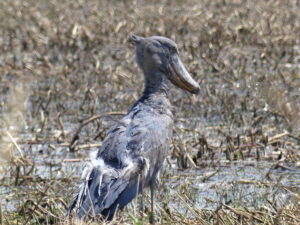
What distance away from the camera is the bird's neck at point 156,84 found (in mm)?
5805

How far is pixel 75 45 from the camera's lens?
12.6 m

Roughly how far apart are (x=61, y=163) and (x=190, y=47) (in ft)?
16.0

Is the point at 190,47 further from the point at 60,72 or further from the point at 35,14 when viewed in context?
the point at 35,14

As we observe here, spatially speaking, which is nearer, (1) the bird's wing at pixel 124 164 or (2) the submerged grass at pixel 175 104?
(1) the bird's wing at pixel 124 164

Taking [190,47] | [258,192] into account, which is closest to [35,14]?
[190,47]

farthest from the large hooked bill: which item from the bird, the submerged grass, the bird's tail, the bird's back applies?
the bird's tail

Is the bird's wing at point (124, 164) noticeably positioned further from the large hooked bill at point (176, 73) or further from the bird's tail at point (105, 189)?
the large hooked bill at point (176, 73)

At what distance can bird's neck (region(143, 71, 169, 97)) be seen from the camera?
19.0ft

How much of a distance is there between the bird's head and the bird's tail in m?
0.99

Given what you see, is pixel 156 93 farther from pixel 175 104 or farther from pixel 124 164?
pixel 175 104

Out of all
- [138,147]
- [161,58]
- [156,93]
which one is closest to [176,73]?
[161,58]

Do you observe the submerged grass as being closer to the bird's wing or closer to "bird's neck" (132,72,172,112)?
the bird's wing

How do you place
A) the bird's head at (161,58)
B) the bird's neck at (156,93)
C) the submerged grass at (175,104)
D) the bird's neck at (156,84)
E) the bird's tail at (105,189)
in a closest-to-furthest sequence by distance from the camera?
the bird's tail at (105,189), the bird's neck at (156,93), the bird's neck at (156,84), the bird's head at (161,58), the submerged grass at (175,104)

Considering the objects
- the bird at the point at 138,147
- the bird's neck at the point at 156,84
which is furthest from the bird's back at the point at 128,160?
the bird's neck at the point at 156,84
